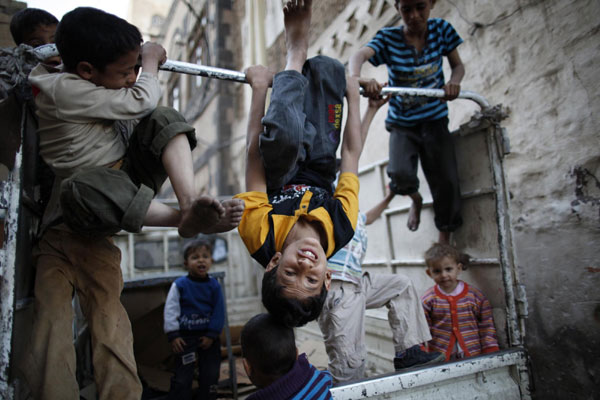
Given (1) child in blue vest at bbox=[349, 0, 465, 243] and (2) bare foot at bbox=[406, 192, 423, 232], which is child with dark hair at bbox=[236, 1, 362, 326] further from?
(2) bare foot at bbox=[406, 192, 423, 232]

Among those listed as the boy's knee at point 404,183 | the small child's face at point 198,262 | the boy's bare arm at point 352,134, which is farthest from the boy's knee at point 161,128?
the small child's face at point 198,262

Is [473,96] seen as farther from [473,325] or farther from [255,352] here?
[255,352]

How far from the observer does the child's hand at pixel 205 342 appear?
2934 mm

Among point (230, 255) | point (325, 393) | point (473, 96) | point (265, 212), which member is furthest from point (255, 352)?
point (230, 255)

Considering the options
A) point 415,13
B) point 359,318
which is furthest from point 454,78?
point 359,318

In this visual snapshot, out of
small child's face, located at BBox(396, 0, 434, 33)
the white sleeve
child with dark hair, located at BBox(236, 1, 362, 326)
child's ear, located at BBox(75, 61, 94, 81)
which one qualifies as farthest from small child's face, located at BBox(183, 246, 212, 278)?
small child's face, located at BBox(396, 0, 434, 33)

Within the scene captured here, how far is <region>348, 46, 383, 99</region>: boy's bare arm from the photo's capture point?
1993 millimetres

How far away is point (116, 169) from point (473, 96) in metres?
2.04

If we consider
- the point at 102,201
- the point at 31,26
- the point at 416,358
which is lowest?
the point at 416,358

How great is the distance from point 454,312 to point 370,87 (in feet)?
4.57

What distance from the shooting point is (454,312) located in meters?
2.22

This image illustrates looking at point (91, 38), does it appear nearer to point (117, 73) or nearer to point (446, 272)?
point (117, 73)

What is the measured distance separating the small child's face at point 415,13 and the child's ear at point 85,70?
6.59 ft

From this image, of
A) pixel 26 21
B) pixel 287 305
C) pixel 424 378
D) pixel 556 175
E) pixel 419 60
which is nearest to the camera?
pixel 287 305
